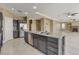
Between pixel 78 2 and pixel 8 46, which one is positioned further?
pixel 8 46

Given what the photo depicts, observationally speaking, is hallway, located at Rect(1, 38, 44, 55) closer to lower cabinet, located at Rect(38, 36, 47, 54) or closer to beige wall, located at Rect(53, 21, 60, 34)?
lower cabinet, located at Rect(38, 36, 47, 54)

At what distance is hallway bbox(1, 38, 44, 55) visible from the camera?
2.97 metres

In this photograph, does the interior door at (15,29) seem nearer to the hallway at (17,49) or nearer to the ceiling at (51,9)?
the hallway at (17,49)

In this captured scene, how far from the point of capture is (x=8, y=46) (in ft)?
10.4

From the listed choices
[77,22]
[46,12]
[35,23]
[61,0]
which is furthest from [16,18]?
[77,22]

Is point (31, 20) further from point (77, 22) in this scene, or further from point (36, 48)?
point (77, 22)

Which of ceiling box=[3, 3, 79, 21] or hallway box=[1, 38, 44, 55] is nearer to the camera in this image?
ceiling box=[3, 3, 79, 21]

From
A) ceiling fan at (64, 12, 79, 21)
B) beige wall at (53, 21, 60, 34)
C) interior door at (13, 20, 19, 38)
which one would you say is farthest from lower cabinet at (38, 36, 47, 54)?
ceiling fan at (64, 12, 79, 21)

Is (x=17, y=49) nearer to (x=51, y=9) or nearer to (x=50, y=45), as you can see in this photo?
(x=50, y=45)

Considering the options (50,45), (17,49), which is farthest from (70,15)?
(17,49)

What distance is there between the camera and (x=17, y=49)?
119 inches

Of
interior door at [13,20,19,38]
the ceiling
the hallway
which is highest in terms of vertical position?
the ceiling

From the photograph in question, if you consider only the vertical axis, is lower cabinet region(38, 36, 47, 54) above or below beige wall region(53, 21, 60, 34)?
below
